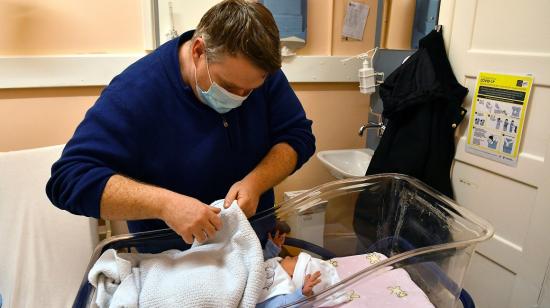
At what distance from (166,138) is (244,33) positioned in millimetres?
342

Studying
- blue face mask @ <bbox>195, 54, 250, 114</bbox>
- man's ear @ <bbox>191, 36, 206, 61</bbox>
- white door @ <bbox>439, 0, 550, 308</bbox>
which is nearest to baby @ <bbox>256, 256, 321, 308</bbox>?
blue face mask @ <bbox>195, 54, 250, 114</bbox>

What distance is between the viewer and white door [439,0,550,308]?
1378 mm

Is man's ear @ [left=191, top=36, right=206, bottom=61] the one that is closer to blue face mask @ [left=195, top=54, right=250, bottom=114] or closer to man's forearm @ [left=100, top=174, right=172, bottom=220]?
blue face mask @ [left=195, top=54, right=250, bottom=114]

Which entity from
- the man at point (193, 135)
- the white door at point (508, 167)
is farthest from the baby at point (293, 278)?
the white door at point (508, 167)

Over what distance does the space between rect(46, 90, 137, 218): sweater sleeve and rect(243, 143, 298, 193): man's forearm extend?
32 centimetres

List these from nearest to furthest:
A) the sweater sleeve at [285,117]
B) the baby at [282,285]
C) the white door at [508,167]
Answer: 1. the baby at [282,285]
2. the sweater sleeve at [285,117]
3. the white door at [508,167]

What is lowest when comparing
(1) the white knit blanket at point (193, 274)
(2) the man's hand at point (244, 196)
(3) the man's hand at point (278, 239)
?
(3) the man's hand at point (278, 239)

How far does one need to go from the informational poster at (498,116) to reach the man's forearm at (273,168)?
856 millimetres

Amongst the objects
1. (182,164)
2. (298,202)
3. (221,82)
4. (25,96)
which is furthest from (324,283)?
(25,96)

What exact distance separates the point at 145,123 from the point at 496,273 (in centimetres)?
148

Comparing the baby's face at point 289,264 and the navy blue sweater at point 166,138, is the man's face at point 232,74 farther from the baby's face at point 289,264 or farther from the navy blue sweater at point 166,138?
the baby's face at point 289,264

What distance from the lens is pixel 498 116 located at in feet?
5.02

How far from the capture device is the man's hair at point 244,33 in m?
0.88

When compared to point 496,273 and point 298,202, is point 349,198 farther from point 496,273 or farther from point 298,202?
point 496,273
